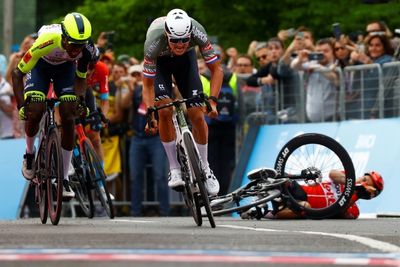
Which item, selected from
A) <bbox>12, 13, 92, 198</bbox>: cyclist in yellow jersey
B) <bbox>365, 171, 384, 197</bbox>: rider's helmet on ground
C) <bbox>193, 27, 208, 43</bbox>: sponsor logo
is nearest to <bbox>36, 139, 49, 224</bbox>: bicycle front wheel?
<bbox>12, 13, 92, 198</bbox>: cyclist in yellow jersey

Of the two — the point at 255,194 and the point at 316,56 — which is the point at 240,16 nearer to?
the point at 316,56

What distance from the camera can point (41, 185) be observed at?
14078 millimetres

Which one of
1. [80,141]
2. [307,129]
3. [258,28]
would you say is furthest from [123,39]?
[80,141]

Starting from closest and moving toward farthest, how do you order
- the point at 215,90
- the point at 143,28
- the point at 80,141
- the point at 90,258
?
the point at 90,258 → the point at 215,90 → the point at 80,141 → the point at 143,28

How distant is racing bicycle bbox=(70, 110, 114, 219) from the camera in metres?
15.9

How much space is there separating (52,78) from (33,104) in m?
0.51

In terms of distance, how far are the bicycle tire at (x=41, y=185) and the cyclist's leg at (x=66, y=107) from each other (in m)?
0.23

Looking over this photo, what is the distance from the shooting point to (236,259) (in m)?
8.72

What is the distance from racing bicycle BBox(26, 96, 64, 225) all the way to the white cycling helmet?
148cm

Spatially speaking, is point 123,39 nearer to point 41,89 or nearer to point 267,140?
point 267,140

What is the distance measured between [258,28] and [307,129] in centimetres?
1034

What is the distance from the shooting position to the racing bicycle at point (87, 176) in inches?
625

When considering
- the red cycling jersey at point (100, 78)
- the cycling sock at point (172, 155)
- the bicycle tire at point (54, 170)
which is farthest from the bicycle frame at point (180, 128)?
the red cycling jersey at point (100, 78)

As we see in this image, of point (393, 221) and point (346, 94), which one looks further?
point (346, 94)
